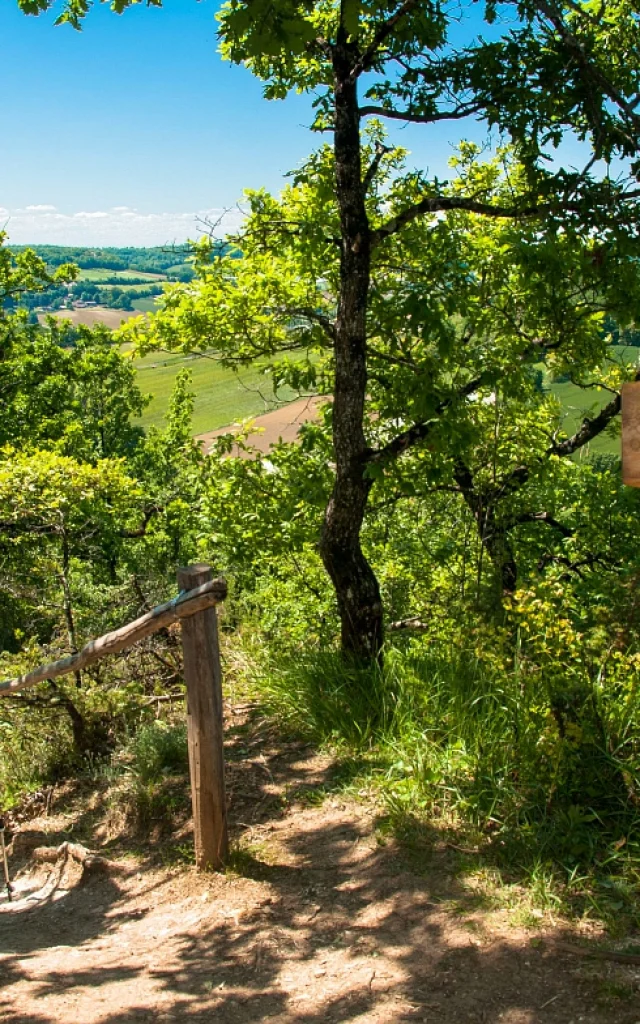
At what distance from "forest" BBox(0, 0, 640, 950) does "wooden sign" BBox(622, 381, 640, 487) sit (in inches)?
62.0

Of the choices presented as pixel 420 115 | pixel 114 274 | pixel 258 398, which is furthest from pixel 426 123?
pixel 114 274

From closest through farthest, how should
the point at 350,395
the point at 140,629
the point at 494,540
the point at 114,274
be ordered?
the point at 140,629 → the point at 350,395 → the point at 494,540 → the point at 114,274

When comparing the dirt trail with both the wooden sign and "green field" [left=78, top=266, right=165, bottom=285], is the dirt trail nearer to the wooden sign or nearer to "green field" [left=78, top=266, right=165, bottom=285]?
the wooden sign

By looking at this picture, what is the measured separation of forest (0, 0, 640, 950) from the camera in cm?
382

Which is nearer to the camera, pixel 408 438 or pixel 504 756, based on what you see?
pixel 504 756

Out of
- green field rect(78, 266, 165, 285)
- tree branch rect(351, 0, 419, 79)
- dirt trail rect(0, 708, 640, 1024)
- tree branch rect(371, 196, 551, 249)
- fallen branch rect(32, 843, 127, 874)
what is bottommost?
fallen branch rect(32, 843, 127, 874)

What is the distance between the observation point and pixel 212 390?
27844mm

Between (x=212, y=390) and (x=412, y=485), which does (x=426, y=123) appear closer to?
(x=412, y=485)

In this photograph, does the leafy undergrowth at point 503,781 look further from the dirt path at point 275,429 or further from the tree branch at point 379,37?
the dirt path at point 275,429

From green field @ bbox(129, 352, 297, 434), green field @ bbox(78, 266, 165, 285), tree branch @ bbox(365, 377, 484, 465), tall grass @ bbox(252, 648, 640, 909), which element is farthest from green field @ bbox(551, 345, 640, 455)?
green field @ bbox(78, 266, 165, 285)

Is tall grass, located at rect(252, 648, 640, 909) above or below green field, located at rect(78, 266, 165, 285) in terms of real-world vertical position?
below

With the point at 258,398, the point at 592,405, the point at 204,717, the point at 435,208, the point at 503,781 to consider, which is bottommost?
the point at 503,781

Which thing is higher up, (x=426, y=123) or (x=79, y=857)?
(x=426, y=123)

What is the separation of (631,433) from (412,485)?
4497 mm
